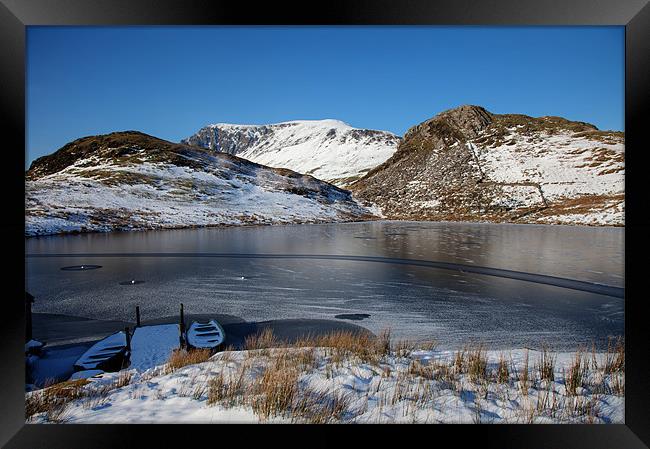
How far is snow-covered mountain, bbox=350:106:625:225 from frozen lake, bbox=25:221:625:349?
32.2 meters

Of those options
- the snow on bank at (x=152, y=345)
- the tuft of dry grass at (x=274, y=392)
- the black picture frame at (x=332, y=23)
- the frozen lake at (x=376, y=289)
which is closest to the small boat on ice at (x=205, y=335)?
the snow on bank at (x=152, y=345)

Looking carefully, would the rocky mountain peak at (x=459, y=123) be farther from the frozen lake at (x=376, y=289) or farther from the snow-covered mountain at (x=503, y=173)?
the frozen lake at (x=376, y=289)

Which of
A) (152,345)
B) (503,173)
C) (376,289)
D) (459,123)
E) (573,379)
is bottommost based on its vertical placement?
(152,345)

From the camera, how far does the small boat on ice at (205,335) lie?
299 inches

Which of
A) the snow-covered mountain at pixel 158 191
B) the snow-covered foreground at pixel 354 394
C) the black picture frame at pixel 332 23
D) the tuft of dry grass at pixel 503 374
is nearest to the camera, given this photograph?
the black picture frame at pixel 332 23

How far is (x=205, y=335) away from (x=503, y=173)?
70978 mm

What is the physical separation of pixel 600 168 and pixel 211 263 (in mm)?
64445

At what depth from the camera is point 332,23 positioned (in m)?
4.08

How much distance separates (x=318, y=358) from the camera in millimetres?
5355

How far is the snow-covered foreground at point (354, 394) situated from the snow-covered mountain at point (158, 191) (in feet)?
117

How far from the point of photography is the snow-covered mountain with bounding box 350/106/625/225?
2143 inches

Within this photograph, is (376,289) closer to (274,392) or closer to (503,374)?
(503,374)

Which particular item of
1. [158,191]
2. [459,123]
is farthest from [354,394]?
[459,123]

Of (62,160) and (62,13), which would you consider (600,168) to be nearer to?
(62,13)
